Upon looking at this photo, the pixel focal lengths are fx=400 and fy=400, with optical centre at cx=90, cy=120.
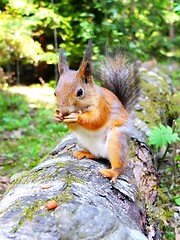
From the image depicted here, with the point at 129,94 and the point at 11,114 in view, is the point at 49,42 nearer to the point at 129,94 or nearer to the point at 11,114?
the point at 11,114

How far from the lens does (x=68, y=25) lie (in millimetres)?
6695

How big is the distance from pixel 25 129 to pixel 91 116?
3035 mm

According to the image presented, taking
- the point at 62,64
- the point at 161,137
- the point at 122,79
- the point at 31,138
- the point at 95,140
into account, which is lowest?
the point at 31,138

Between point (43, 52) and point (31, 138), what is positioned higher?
point (43, 52)

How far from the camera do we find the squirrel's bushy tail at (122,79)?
124 inches

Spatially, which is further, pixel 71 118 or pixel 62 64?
pixel 62 64

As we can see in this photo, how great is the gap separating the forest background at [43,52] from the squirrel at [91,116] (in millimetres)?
926

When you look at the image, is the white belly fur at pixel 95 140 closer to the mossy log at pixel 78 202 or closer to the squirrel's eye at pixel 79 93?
the mossy log at pixel 78 202

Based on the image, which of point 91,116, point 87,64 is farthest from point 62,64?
point 91,116

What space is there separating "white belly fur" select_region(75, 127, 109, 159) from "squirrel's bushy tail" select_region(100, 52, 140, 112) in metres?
0.72

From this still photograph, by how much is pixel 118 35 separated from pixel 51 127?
218 centimetres

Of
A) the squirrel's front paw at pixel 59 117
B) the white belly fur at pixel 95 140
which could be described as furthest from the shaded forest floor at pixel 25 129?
the squirrel's front paw at pixel 59 117

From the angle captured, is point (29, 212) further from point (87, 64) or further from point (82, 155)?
point (87, 64)

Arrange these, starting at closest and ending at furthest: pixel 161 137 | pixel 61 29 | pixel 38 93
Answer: pixel 161 137
pixel 38 93
pixel 61 29
